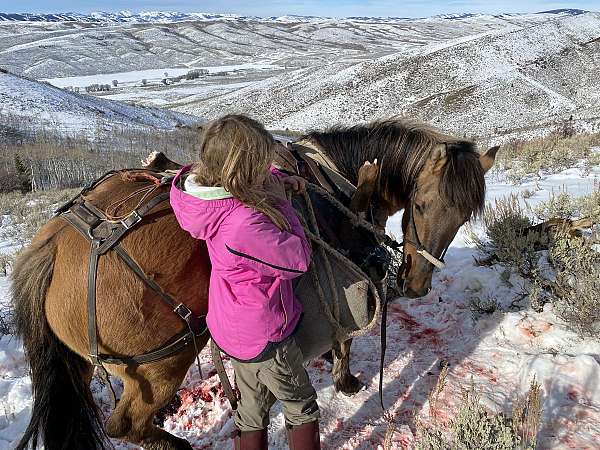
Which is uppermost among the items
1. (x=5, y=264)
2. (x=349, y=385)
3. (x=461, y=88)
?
(x=349, y=385)

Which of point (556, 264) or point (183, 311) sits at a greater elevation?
point (183, 311)

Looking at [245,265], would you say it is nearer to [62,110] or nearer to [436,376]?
[436,376]

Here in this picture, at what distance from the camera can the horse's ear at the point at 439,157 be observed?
2.67 meters

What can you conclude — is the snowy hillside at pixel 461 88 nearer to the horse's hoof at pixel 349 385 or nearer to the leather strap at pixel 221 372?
the horse's hoof at pixel 349 385

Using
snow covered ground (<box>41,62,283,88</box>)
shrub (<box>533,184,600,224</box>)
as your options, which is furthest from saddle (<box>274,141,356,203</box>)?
snow covered ground (<box>41,62,283,88</box>)

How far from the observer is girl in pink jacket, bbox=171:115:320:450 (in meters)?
1.82

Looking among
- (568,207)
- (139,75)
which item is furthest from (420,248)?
(139,75)

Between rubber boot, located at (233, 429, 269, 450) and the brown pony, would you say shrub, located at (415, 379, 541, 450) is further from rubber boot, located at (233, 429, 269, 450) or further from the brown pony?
the brown pony

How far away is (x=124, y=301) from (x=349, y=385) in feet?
5.76

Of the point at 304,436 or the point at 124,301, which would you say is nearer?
the point at 124,301

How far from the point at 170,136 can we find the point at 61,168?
26.3 feet

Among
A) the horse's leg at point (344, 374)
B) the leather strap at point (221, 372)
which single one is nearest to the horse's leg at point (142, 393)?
the leather strap at point (221, 372)

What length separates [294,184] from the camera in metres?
2.27

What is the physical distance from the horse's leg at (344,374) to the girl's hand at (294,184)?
1304 mm
